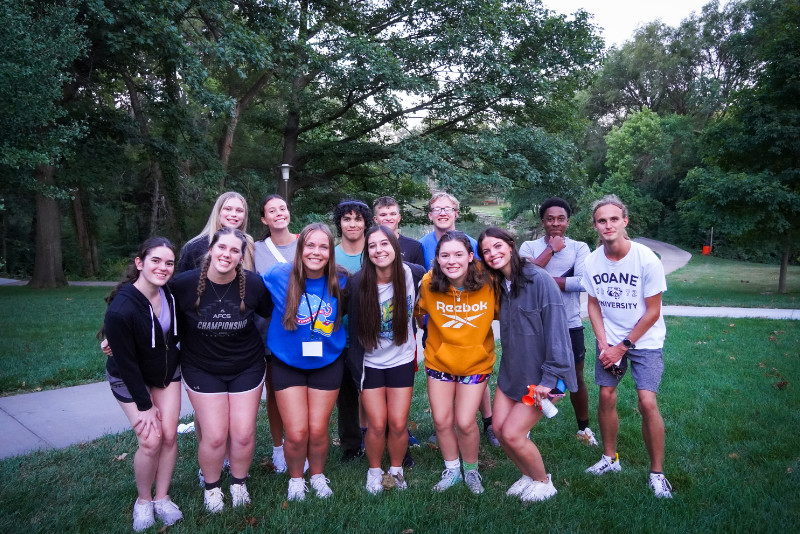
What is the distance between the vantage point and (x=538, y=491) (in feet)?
11.5

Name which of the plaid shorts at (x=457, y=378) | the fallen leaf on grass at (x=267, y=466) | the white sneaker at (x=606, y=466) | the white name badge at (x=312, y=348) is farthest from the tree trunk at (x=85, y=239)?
the white sneaker at (x=606, y=466)

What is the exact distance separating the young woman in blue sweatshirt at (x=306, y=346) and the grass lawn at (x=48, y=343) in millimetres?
4226

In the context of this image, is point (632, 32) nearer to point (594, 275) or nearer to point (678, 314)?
point (678, 314)

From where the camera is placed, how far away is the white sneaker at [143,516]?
3172 mm

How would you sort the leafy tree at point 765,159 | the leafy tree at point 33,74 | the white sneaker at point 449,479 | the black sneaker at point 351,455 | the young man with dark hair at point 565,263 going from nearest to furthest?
the white sneaker at point 449,479
the black sneaker at point 351,455
the young man with dark hair at point 565,263
the leafy tree at point 33,74
the leafy tree at point 765,159

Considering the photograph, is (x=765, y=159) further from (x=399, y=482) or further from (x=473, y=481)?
(x=399, y=482)

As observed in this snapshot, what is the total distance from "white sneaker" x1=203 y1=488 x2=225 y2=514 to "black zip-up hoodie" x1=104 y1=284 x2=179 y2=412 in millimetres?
723

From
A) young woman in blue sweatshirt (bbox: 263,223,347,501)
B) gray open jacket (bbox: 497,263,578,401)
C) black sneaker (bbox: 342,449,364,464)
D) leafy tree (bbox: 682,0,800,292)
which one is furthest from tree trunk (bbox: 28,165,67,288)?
leafy tree (bbox: 682,0,800,292)

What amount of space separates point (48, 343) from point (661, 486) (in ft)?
28.7

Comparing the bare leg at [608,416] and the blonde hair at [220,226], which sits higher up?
the blonde hair at [220,226]

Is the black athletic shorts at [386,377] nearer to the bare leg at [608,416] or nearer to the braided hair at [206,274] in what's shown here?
the braided hair at [206,274]

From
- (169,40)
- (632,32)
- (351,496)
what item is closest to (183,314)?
(351,496)

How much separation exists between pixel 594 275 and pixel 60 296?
16.5m

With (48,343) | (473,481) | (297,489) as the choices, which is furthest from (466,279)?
(48,343)
